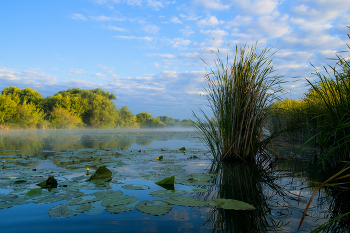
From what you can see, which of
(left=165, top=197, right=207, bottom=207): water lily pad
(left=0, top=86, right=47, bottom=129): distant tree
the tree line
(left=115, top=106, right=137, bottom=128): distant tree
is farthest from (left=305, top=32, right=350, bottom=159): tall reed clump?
(left=115, top=106, right=137, bottom=128): distant tree

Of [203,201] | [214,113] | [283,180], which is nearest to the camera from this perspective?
[203,201]

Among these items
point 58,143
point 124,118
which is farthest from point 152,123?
→ point 58,143

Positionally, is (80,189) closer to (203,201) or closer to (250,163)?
(203,201)

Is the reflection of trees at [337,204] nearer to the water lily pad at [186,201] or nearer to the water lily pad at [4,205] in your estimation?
the water lily pad at [186,201]

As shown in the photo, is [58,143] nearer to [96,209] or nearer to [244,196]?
[96,209]

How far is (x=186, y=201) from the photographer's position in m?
1.82

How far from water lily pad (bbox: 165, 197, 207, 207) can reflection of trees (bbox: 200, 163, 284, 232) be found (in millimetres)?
150

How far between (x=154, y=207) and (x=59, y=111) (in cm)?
3547

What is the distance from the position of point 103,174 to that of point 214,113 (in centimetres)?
232

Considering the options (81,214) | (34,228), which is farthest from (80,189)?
(34,228)

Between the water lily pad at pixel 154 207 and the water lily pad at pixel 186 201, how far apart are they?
7 centimetres

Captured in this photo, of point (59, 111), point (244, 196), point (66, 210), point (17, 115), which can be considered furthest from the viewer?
point (59, 111)

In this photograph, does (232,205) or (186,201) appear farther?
(186,201)

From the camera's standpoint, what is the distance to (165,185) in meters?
2.42
